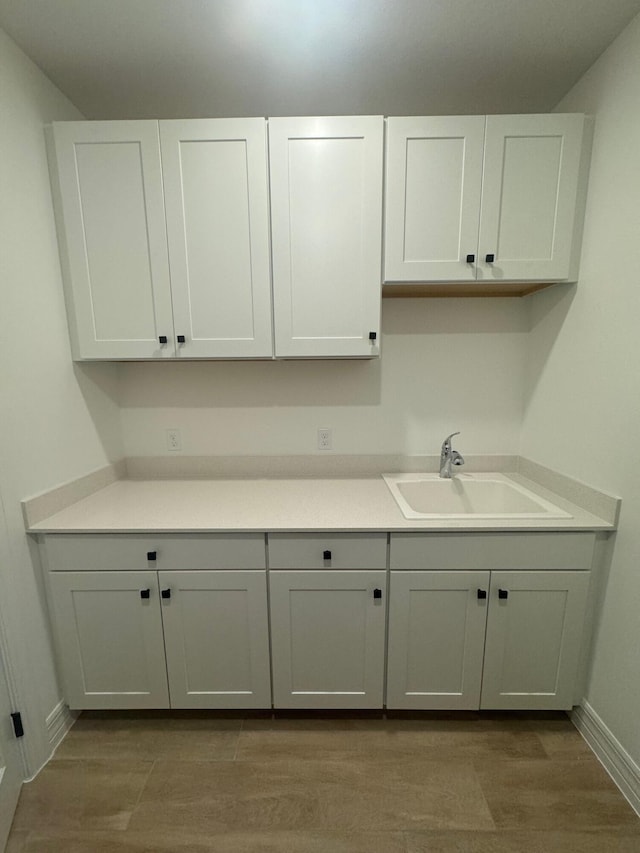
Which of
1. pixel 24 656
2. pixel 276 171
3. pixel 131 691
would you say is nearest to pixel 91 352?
pixel 276 171

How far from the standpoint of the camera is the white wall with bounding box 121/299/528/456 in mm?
1742

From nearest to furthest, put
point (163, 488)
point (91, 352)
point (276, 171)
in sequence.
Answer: point (276, 171), point (91, 352), point (163, 488)

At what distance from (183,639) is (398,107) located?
2.39 meters

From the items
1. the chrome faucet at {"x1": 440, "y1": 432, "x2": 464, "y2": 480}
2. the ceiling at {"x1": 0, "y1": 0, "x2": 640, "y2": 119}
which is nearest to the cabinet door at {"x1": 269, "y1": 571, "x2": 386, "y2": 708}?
the chrome faucet at {"x1": 440, "y1": 432, "x2": 464, "y2": 480}

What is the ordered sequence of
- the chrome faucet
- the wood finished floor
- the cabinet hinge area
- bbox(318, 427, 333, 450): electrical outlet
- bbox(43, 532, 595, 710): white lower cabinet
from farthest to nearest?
bbox(318, 427, 333, 450): electrical outlet, the chrome faucet, bbox(43, 532, 595, 710): white lower cabinet, the cabinet hinge area, the wood finished floor

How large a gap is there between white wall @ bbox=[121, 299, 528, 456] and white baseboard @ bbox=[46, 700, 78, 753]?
109cm

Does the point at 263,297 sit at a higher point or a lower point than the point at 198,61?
lower

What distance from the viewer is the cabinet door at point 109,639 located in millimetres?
1315

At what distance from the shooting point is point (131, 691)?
1388 millimetres

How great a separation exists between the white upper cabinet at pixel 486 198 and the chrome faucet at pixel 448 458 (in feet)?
2.48

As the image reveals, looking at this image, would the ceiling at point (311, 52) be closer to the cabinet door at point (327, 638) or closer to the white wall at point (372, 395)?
the white wall at point (372, 395)

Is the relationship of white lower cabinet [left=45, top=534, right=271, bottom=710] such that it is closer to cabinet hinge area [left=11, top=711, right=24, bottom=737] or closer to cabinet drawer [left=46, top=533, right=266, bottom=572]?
cabinet drawer [left=46, top=533, right=266, bottom=572]

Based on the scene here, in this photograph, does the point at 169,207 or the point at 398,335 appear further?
the point at 398,335

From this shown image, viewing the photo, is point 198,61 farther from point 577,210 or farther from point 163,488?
point 163,488
